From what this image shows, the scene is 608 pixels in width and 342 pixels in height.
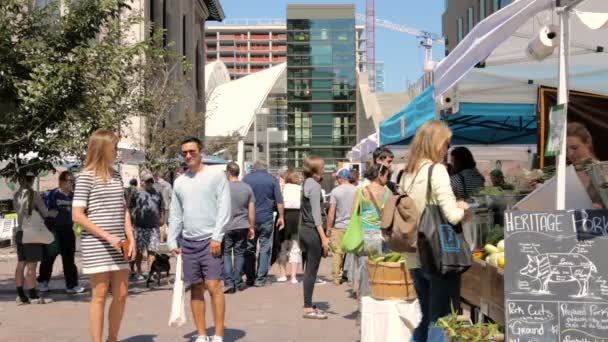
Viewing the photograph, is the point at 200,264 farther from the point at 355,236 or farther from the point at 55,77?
the point at 55,77

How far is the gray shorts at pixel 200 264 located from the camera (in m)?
6.31

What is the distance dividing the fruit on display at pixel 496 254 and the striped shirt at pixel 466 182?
2697mm

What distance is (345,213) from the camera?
9625mm

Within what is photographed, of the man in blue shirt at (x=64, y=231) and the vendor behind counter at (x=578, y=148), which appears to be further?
the man in blue shirt at (x=64, y=231)

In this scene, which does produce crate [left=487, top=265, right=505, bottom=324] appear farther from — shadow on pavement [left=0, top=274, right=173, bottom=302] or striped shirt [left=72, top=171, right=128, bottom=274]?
shadow on pavement [left=0, top=274, right=173, bottom=302]

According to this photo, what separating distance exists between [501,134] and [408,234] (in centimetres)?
843

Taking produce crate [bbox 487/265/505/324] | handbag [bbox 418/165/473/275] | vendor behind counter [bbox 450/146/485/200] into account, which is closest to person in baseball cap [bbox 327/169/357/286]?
vendor behind counter [bbox 450/146/485/200]

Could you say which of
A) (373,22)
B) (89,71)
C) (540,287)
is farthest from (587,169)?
(373,22)

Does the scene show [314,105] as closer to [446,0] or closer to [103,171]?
[446,0]

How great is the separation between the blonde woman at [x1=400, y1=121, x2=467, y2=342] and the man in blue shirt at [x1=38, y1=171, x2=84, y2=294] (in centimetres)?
670

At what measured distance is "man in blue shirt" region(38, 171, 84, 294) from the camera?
34.1ft

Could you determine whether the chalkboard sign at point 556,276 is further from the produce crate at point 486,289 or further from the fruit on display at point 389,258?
the fruit on display at point 389,258

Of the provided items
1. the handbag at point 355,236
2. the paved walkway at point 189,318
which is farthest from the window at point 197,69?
the handbag at point 355,236

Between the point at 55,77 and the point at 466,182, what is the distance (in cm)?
527
